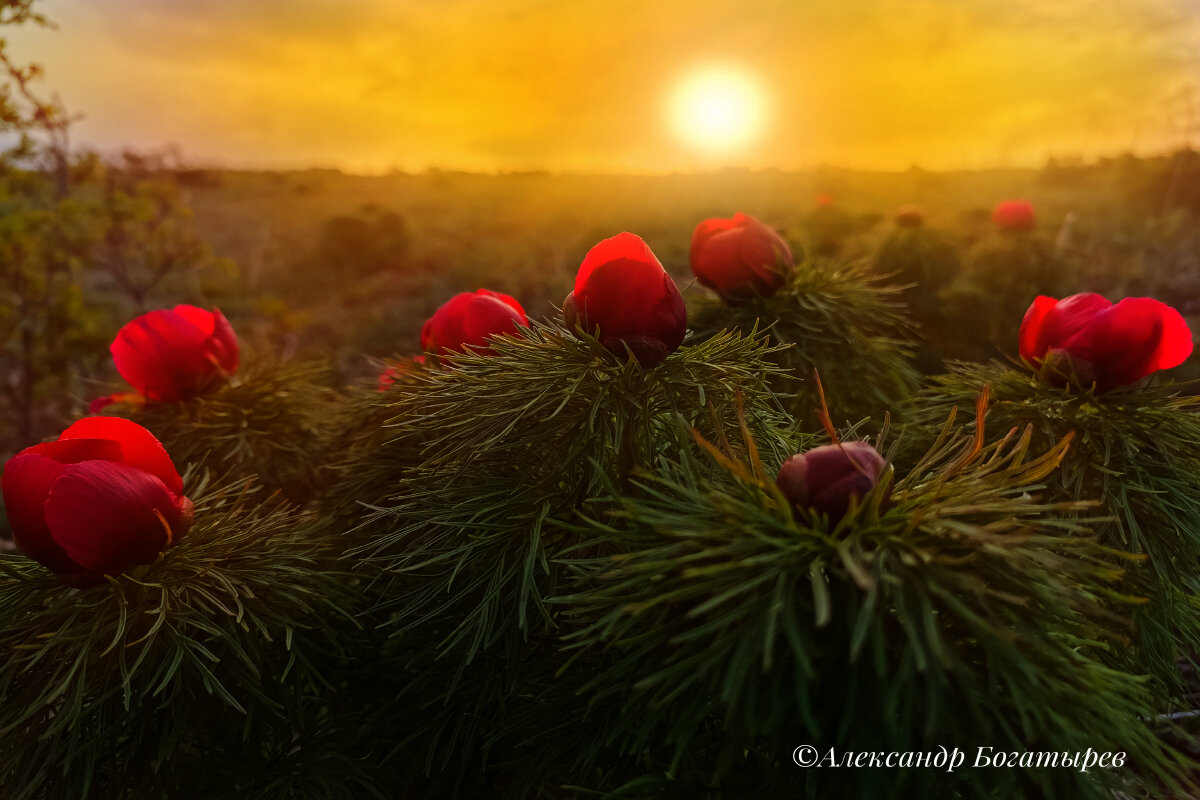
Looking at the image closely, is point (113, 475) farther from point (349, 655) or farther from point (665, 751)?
point (665, 751)

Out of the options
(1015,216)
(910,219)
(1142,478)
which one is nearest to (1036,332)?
(1142,478)

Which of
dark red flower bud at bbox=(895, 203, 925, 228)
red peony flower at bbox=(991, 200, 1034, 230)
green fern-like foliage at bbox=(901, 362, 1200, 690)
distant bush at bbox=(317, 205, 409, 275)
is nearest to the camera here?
green fern-like foliage at bbox=(901, 362, 1200, 690)

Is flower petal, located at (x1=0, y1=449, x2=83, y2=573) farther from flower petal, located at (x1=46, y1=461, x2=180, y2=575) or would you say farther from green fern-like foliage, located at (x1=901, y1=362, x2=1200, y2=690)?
green fern-like foliage, located at (x1=901, y1=362, x2=1200, y2=690)

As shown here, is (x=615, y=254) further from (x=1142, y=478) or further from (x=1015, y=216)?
(x=1015, y=216)

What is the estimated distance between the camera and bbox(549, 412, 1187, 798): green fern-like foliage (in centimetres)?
43

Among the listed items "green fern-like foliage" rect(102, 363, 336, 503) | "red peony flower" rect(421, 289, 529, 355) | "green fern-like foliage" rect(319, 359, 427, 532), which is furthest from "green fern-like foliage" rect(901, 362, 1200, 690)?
"green fern-like foliage" rect(102, 363, 336, 503)

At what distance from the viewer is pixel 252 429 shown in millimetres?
1058

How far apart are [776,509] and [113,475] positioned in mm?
576

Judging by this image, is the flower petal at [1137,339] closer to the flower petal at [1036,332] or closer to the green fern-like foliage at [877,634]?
the flower petal at [1036,332]

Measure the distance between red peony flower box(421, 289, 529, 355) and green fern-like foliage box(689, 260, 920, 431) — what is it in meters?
0.27

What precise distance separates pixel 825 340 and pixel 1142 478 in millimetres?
406

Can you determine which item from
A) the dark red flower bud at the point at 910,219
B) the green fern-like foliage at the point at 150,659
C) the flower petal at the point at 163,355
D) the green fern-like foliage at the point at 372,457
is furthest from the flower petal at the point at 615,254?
the dark red flower bud at the point at 910,219

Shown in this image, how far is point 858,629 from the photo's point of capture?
1.34 ft

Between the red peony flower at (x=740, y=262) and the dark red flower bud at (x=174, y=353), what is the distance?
723 mm
